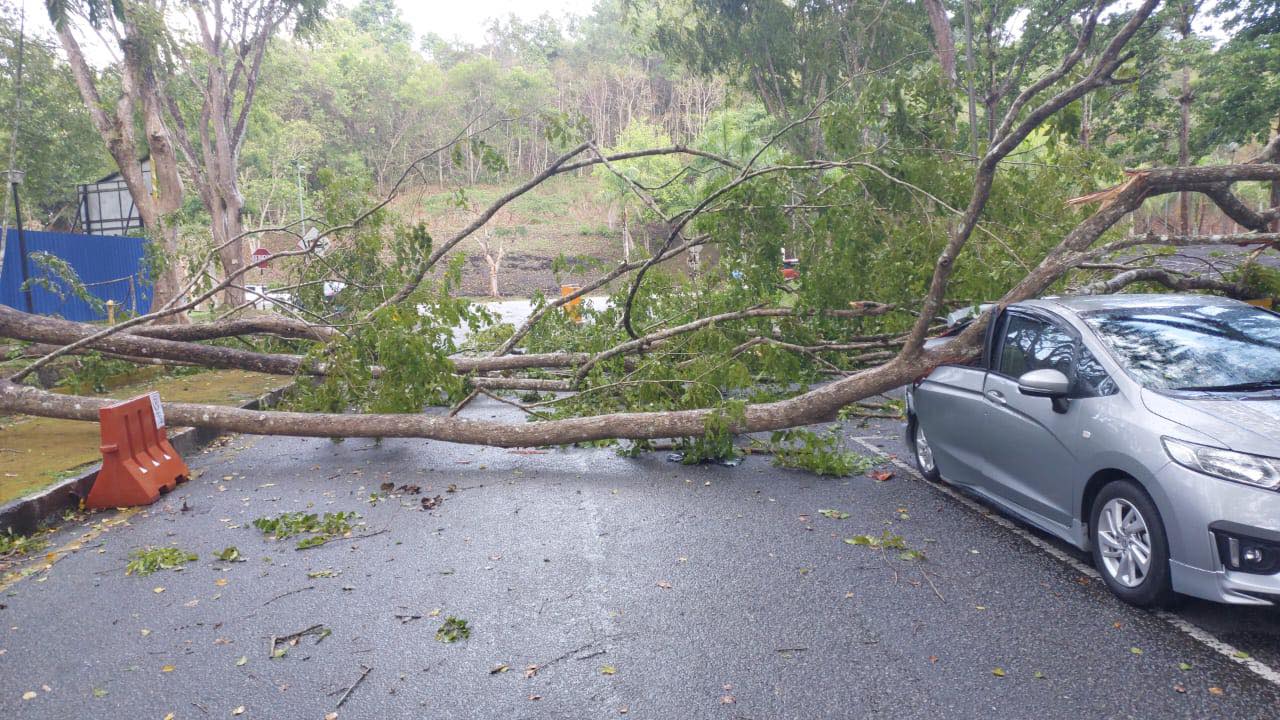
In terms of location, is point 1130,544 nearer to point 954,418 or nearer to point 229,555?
point 954,418

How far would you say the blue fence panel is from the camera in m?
17.5

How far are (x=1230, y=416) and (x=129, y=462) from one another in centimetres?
729

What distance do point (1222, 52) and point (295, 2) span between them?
81.9 ft

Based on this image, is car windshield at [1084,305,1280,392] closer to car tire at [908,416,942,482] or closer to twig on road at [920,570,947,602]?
twig on road at [920,570,947,602]

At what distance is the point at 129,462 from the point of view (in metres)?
6.57

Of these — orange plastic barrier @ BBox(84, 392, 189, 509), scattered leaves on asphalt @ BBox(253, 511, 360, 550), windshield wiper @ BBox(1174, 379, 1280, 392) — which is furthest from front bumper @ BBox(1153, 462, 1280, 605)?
orange plastic barrier @ BBox(84, 392, 189, 509)

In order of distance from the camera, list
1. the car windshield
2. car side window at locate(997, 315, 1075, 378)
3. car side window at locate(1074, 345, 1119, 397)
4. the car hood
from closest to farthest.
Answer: the car hood
the car windshield
car side window at locate(1074, 345, 1119, 397)
car side window at locate(997, 315, 1075, 378)

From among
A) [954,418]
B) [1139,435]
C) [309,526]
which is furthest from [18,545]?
[1139,435]

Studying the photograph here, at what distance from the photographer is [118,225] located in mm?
27625

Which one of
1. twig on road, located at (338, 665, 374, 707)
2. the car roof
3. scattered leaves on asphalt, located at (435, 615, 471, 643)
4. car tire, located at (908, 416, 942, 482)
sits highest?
the car roof

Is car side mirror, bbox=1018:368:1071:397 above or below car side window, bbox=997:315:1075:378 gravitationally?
below

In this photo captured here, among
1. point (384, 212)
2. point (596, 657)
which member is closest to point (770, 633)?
point (596, 657)

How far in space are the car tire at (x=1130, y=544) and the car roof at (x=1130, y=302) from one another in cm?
134

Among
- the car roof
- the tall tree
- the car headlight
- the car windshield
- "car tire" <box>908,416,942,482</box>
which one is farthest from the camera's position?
the tall tree
